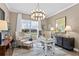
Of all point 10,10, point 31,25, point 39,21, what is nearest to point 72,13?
point 39,21

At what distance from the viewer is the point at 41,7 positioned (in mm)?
2697

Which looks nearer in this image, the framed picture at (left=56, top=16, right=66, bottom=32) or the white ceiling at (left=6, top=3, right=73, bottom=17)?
the white ceiling at (left=6, top=3, right=73, bottom=17)

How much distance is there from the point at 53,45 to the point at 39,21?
2.67 feet

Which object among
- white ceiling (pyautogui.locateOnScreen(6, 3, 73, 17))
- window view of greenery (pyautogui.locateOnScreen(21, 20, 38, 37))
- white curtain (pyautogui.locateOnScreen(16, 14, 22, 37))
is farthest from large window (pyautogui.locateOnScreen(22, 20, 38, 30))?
white ceiling (pyautogui.locateOnScreen(6, 3, 73, 17))

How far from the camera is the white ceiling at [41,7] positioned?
2.55m

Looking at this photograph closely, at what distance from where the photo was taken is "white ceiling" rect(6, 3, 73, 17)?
8.37 ft

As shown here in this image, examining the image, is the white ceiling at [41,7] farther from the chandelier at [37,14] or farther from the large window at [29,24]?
the large window at [29,24]

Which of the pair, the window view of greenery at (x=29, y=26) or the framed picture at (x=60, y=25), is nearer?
the window view of greenery at (x=29, y=26)

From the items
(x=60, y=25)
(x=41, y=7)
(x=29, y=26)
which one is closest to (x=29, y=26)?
(x=29, y=26)

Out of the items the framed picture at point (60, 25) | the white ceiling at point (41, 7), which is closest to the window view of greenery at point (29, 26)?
the white ceiling at point (41, 7)

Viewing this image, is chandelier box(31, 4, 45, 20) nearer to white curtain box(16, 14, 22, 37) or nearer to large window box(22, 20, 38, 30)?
large window box(22, 20, 38, 30)

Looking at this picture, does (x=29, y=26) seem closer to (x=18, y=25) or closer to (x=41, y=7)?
(x=18, y=25)

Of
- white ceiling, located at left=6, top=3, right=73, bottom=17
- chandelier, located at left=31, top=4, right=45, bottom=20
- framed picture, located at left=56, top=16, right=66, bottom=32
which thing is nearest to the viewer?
white ceiling, located at left=6, top=3, right=73, bottom=17

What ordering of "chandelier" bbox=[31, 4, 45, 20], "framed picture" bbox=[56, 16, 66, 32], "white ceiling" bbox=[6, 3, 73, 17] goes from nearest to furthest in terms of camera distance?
"white ceiling" bbox=[6, 3, 73, 17]
"chandelier" bbox=[31, 4, 45, 20]
"framed picture" bbox=[56, 16, 66, 32]
